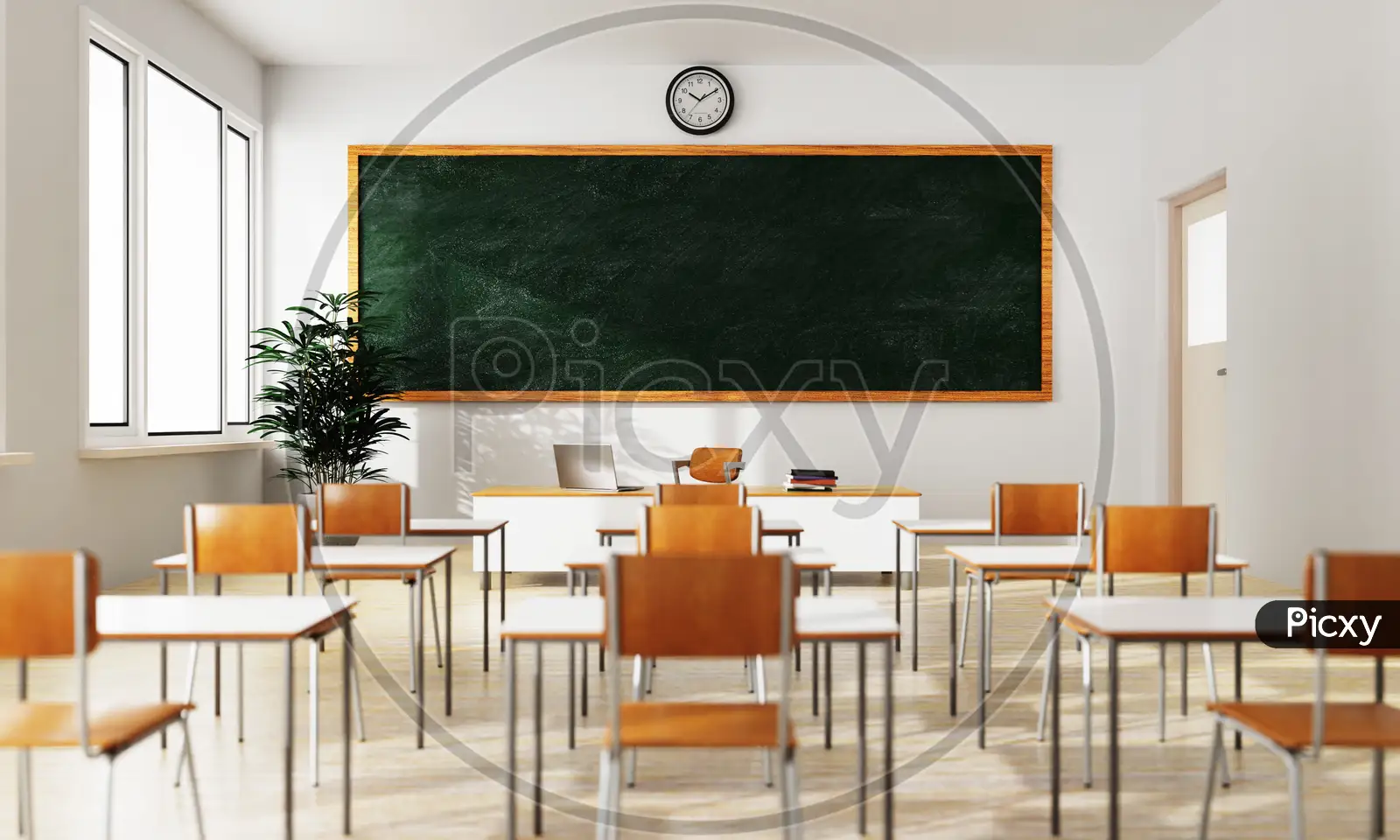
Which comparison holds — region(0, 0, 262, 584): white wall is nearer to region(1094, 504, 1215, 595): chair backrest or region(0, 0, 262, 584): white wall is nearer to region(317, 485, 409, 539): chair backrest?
region(317, 485, 409, 539): chair backrest

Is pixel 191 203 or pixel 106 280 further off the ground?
pixel 191 203

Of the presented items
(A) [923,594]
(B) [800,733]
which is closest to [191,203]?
(A) [923,594]

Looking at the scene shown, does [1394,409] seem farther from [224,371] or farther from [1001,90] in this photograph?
[224,371]

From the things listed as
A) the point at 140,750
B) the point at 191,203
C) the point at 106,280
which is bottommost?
the point at 140,750

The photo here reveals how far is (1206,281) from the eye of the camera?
23.7 ft

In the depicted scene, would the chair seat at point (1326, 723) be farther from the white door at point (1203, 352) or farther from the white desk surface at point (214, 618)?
the white door at point (1203, 352)

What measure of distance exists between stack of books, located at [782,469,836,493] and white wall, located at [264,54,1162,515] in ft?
5.08

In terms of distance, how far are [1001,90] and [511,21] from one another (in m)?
3.63

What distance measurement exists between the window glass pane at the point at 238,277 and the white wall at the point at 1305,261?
6.66 meters

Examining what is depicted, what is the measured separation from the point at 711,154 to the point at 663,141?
37 cm

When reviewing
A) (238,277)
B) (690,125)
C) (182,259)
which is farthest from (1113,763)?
(238,277)

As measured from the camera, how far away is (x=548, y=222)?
7.71 meters

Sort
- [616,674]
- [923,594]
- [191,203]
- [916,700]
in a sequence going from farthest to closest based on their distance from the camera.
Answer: [191,203], [923,594], [916,700], [616,674]

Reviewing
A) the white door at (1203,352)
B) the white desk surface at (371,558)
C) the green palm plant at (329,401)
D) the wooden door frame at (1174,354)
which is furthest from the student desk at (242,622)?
the wooden door frame at (1174,354)
